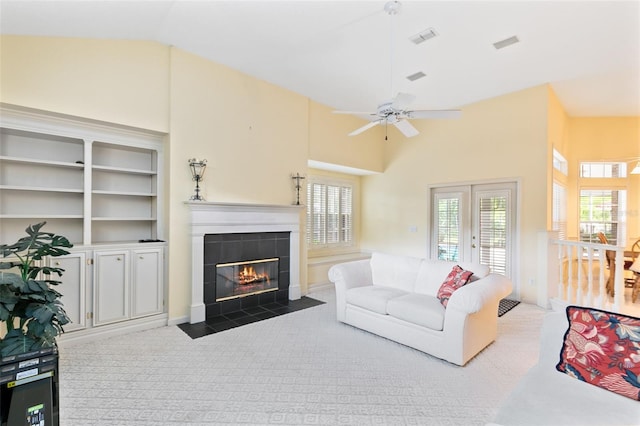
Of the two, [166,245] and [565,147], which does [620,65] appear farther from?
[166,245]

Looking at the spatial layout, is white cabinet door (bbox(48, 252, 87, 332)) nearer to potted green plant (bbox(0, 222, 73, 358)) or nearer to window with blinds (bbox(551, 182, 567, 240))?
potted green plant (bbox(0, 222, 73, 358))

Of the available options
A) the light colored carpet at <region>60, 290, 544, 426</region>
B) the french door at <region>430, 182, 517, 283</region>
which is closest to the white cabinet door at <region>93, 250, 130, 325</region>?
the light colored carpet at <region>60, 290, 544, 426</region>

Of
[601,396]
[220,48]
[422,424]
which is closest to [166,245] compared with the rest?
[220,48]

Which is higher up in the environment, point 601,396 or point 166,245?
point 166,245

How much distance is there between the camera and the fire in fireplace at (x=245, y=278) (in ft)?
14.3

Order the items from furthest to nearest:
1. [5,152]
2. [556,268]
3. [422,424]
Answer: [556,268], [5,152], [422,424]

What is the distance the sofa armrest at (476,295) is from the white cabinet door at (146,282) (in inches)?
138

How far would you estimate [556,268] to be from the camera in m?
4.75

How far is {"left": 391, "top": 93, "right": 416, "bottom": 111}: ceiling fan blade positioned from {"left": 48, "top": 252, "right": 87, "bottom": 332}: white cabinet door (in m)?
3.78

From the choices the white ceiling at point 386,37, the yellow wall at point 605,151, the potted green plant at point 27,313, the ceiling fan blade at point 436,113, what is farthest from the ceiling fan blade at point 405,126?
the yellow wall at point 605,151

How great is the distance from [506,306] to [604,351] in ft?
10.9

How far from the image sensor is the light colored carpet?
219 centimetres

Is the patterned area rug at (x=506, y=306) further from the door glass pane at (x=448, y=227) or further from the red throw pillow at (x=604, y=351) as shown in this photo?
the red throw pillow at (x=604, y=351)

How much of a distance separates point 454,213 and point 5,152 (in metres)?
6.71
